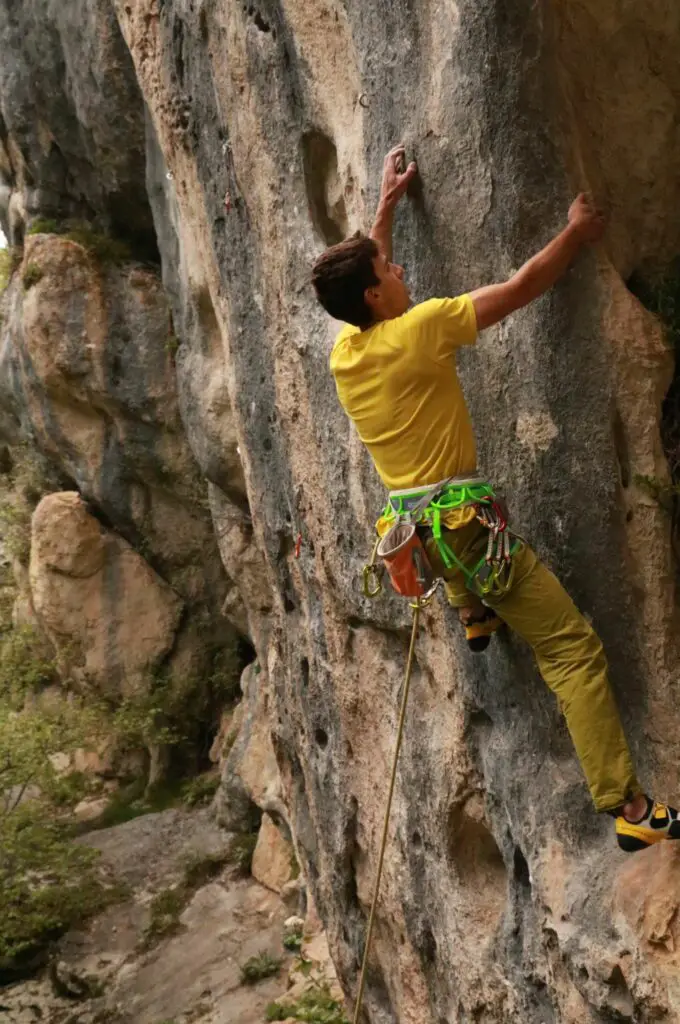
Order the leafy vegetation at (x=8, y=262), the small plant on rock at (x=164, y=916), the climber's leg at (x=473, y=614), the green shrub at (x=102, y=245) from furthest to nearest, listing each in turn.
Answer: the leafy vegetation at (x=8, y=262)
the green shrub at (x=102, y=245)
the small plant on rock at (x=164, y=916)
the climber's leg at (x=473, y=614)

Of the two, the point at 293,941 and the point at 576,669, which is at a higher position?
the point at 576,669

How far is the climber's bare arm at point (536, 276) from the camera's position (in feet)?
10.6

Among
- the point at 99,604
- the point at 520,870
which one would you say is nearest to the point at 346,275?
the point at 520,870

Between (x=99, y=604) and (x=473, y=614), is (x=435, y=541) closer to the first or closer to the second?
(x=473, y=614)

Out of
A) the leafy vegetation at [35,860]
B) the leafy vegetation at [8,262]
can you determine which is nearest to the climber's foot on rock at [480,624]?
the leafy vegetation at [35,860]

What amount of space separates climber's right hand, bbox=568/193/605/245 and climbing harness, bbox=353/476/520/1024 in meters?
1.04

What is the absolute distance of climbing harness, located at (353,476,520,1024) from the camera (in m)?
3.39

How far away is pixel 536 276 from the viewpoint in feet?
10.6

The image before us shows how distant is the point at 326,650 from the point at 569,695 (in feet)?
9.08

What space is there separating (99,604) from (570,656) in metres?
11.5

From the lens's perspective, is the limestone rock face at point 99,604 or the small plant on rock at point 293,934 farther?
the limestone rock face at point 99,604

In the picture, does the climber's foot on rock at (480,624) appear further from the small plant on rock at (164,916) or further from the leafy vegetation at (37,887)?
the leafy vegetation at (37,887)

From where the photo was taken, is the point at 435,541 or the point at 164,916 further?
the point at 164,916

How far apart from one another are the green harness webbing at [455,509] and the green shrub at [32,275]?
10.2 metres
